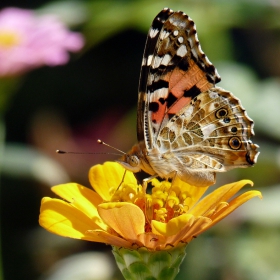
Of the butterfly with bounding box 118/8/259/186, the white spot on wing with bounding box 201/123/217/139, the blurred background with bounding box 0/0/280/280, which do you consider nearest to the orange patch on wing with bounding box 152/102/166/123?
the butterfly with bounding box 118/8/259/186

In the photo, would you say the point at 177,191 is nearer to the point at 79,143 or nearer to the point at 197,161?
the point at 197,161

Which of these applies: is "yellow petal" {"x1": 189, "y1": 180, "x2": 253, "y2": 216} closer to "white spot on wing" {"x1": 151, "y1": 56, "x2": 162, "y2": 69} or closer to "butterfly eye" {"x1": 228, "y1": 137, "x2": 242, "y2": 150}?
"butterfly eye" {"x1": 228, "y1": 137, "x2": 242, "y2": 150}

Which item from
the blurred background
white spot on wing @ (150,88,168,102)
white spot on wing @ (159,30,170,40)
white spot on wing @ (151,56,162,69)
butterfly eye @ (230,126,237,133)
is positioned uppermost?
white spot on wing @ (159,30,170,40)

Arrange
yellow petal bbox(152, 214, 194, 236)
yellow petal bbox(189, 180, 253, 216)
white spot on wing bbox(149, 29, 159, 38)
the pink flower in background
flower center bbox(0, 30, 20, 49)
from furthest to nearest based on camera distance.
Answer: flower center bbox(0, 30, 20, 49), the pink flower in background, white spot on wing bbox(149, 29, 159, 38), yellow petal bbox(189, 180, 253, 216), yellow petal bbox(152, 214, 194, 236)

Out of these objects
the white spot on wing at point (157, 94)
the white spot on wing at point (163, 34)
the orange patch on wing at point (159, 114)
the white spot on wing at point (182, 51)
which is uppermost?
Answer: the white spot on wing at point (163, 34)

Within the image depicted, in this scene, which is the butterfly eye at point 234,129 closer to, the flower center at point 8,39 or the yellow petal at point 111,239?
the yellow petal at point 111,239

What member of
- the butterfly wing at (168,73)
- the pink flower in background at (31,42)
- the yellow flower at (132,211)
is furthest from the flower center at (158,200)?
the pink flower in background at (31,42)

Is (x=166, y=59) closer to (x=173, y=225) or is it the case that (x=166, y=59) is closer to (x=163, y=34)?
(x=163, y=34)
